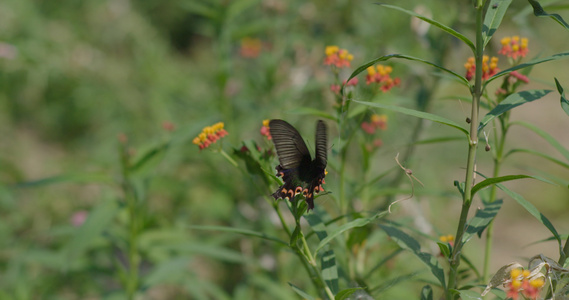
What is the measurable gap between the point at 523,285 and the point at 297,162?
409 millimetres

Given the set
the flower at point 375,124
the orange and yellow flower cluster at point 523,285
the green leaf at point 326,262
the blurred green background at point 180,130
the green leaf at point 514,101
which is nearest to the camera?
the orange and yellow flower cluster at point 523,285

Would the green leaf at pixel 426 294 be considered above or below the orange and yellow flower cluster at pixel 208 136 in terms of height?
below

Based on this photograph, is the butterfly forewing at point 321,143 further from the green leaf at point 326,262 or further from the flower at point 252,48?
the flower at point 252,48

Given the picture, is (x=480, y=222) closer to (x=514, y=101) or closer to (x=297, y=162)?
(x=514, y=101)

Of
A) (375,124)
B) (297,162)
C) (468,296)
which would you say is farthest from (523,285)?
(375,124)

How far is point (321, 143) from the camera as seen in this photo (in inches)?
35.2

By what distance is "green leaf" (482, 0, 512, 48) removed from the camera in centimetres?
86

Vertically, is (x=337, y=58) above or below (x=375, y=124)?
above

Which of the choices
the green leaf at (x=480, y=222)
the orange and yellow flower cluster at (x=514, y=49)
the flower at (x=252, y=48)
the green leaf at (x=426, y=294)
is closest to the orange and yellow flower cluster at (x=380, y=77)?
the orange and yellow flower cluster at (x=514, y=49)

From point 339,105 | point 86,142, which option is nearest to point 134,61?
point 86,142

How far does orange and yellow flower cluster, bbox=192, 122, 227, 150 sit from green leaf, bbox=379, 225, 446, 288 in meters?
0.37

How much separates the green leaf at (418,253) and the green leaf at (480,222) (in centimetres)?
7

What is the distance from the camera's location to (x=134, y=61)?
3680 mm

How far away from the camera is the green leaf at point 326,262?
0.97 m
